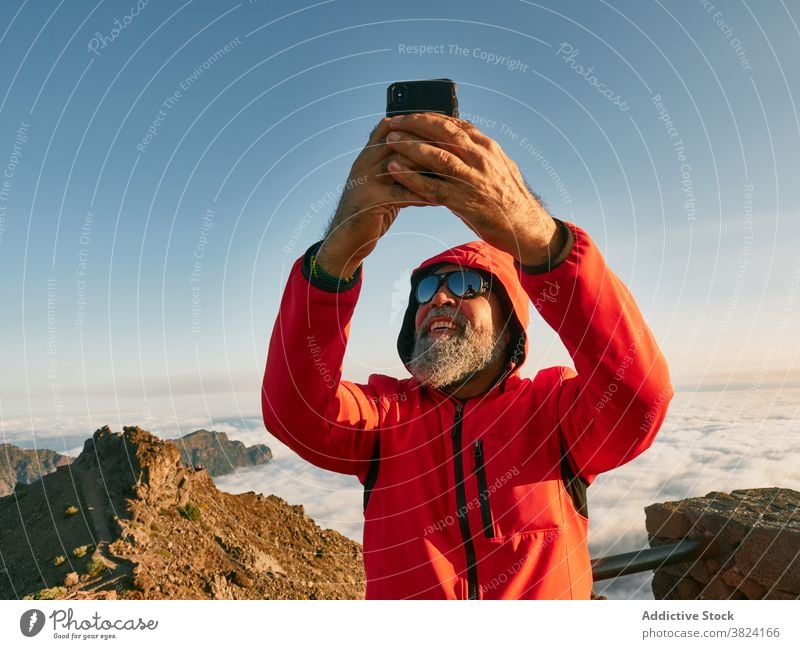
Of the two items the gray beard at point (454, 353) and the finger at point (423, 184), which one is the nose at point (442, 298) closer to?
the gray beard at point (454, 353)

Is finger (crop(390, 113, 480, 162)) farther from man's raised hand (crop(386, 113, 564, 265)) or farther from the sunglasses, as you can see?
the sunglasses

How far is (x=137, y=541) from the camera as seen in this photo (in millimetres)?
13922

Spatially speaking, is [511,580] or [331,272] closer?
[331,272]

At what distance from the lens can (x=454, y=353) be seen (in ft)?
11.6

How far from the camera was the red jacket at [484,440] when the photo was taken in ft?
7.98

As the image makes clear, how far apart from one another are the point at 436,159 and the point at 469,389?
1.97 meters

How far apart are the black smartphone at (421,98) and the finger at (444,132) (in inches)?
17.1

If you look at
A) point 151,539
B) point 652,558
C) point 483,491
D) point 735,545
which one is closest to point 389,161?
point 483,491

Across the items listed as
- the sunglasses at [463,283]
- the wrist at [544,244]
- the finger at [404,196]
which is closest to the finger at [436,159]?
the finger at [404,196]

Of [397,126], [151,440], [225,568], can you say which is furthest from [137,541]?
[397,126]

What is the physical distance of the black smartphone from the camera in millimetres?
2496

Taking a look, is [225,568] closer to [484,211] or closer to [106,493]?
[106,493]

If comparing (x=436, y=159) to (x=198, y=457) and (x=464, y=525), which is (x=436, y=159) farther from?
(x=198, y=457)

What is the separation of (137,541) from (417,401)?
1322 cm
